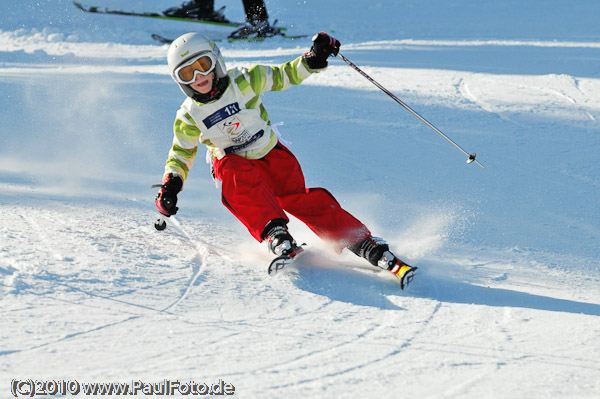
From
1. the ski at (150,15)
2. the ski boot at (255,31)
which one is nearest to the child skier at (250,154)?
the ski boot at (255,31)

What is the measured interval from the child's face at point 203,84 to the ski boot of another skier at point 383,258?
1146mm

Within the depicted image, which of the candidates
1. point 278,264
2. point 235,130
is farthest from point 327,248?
point 235,130

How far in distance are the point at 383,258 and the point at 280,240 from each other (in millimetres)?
537

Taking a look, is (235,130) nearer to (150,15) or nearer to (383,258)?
(383,258)

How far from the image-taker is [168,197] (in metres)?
3.34

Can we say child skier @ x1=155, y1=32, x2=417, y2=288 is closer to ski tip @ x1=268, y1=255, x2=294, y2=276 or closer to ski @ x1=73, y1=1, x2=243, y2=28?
ski tip @ x1=268, y1=255, x2=294, y2=276

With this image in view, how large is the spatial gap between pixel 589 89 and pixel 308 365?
5.72 m

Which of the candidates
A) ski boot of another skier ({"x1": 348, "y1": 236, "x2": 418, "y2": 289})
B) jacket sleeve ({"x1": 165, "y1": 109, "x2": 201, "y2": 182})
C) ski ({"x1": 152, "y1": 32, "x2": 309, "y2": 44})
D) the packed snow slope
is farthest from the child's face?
ski ({"x1": 152, "y1": 32, "x2": 309, "y2": 44})

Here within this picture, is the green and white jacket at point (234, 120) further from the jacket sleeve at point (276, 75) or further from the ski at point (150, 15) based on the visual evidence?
the ski at point (150, 15)

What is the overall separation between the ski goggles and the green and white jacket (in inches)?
6.3

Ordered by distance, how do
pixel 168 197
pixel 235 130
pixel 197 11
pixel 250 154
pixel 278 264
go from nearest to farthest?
pixel 278 264
pixel 168 197
pixel 235 130
pixel 250 154
pixel 197 11

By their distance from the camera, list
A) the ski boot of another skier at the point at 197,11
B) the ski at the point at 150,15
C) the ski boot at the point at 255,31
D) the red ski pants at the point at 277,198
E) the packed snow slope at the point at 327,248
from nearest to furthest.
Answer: the packed snow slope at the point at 327,248
the red ski pants at the point at 277,198
the ski boot at the point at 255,31
the ski at the point at 150,15
the ski boot of another skier at the point at 197,11

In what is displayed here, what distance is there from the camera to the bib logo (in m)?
3.43

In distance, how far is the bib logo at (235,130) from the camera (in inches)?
135
